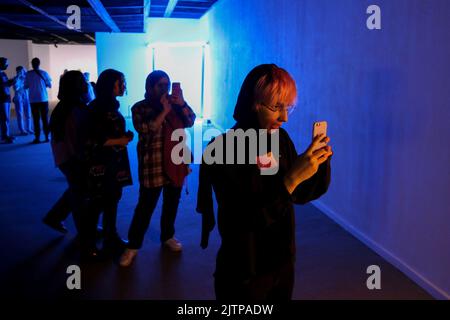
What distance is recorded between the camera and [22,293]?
260 cm

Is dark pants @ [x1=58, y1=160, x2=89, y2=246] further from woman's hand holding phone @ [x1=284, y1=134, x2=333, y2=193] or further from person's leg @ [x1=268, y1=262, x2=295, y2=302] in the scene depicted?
woman's hand holding phone @ [x1=284, y1=134, x2=333, y2=193]

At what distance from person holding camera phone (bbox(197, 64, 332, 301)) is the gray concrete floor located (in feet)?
4.11

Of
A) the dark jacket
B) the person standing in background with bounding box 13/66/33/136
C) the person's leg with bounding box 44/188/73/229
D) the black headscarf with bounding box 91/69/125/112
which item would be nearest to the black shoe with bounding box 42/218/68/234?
the person's leg with bounding box 44/188/73/229

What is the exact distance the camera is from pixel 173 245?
10.6 ft

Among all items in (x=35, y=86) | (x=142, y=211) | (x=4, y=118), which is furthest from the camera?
(x=4, y=118)

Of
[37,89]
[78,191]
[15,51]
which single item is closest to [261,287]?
[78,191]

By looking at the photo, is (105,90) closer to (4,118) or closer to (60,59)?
(4,118)

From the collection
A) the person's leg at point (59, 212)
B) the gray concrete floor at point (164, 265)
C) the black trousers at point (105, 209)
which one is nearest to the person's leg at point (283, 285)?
the gray concrete floor at point (164, 265)

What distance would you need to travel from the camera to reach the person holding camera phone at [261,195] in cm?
132

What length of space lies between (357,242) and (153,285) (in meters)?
1.74

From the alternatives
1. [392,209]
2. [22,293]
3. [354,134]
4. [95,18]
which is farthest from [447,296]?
[95,18]

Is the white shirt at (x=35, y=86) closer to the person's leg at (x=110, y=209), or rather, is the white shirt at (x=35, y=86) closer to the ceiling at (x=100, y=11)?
the ceiling at (x=100, y=11)

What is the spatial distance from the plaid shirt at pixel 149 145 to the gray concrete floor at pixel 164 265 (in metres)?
0.65

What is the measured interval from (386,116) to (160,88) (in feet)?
5.41
